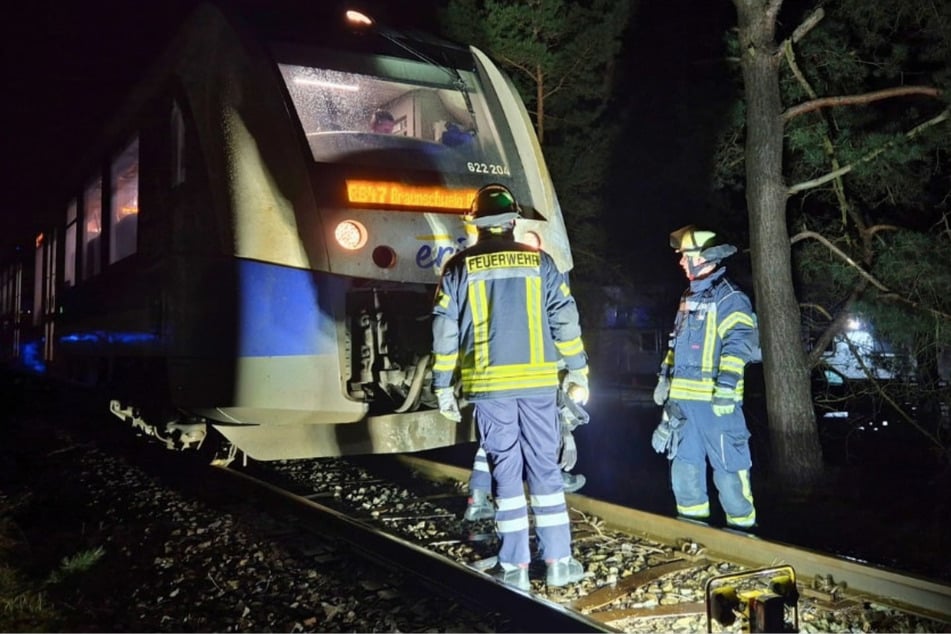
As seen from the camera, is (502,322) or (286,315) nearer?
(502,322)

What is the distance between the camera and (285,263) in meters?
5.29

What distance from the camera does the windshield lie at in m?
5.57

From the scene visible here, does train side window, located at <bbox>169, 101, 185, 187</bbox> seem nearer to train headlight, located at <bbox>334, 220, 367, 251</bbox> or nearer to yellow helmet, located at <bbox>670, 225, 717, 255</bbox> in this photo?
train headlight, located at <bbox>334, 220, 367, 251</bbox>

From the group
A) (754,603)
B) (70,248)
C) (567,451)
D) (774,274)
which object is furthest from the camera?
(70,248)

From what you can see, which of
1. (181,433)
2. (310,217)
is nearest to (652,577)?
(310,217)

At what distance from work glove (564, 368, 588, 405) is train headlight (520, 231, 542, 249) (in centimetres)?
142

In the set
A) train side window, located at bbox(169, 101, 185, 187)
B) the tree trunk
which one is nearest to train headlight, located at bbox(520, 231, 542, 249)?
train side window, located at bbox(169, 101, 185, 187)

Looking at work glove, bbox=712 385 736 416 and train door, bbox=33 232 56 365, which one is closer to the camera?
work glove, bbox=712 385 736 416

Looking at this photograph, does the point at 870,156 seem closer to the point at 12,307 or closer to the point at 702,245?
the point at 702,245

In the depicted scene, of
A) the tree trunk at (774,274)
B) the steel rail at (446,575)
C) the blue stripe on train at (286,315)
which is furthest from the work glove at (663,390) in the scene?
the tree trunk at (774,274)

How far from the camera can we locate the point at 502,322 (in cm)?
422

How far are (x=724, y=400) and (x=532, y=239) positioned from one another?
188 centimetres

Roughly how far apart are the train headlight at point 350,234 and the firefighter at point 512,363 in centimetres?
118

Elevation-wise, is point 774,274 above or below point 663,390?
above
